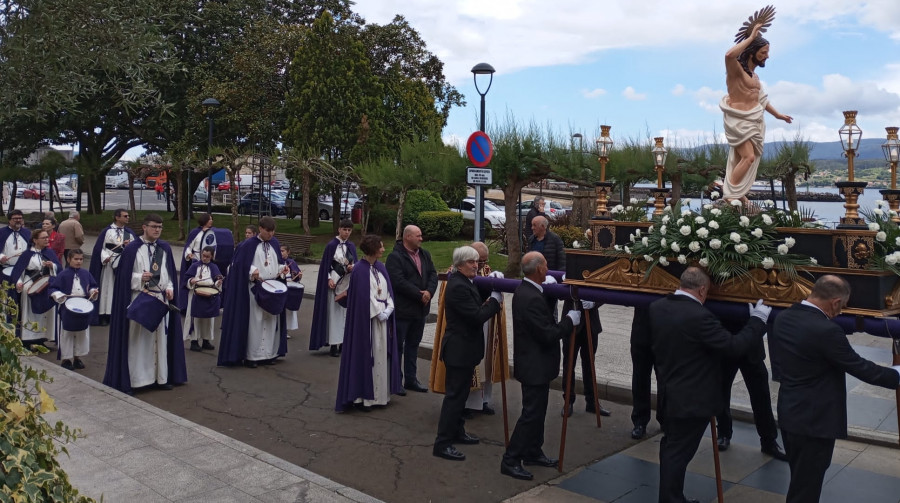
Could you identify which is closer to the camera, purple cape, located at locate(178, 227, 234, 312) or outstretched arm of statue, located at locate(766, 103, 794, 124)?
outstretched arm of statue, located at locate(766, 103, 794, 124)

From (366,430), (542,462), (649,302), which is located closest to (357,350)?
(366,430)

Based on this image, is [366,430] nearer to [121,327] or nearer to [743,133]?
[121,327]

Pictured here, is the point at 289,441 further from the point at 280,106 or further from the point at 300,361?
the point at 280,106

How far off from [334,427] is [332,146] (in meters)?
18.6

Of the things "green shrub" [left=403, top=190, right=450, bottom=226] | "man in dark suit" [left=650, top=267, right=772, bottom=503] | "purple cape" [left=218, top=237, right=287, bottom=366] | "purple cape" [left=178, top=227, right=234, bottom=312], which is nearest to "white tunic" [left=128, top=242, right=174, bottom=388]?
"purple cape" [left=218, top=237, right=287, bottom=366]

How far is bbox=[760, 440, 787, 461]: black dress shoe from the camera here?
262 inches

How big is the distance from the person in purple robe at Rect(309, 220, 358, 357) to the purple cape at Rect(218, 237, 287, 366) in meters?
0.71

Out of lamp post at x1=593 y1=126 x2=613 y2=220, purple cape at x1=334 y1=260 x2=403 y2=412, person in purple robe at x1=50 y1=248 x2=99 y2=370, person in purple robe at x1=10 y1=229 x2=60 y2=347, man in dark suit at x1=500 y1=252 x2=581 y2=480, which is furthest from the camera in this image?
person in purple robe at x1=10 y1=229 x2=60 y2=347

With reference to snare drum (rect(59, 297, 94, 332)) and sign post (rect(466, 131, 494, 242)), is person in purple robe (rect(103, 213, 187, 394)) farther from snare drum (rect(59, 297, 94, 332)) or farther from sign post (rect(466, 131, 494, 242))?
sign post (rect(466, 131, 494, 242))

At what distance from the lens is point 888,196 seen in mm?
5426

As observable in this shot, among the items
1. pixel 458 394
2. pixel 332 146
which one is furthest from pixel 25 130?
pixel 458 394

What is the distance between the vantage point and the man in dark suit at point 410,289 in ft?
28.7

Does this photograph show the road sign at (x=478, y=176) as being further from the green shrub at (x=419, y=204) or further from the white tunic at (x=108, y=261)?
the green shrub at (x=419, y=204)

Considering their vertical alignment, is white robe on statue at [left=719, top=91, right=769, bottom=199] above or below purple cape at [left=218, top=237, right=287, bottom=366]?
above
